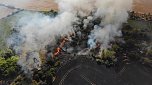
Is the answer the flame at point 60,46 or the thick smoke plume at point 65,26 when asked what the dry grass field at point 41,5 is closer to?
the thick smoke plume at point 65,26

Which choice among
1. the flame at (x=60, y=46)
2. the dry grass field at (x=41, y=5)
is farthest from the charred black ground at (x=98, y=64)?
the dry grass field at (x=41, y=5)

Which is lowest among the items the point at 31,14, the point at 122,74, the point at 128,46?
the point at 122,74

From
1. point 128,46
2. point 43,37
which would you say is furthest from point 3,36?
point 128,46

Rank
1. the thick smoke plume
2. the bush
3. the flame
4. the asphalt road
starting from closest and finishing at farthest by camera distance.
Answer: the asphalt road → the bush → the flame → the thick smoke plume

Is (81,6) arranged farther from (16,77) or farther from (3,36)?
(16,77)

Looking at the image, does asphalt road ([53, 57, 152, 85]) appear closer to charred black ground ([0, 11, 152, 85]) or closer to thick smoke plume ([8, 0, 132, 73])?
charred black ground ([0, 11, 152, 85])

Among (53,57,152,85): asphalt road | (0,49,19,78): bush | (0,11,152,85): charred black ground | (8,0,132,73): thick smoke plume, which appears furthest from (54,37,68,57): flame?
(0,49,19,78): bush
